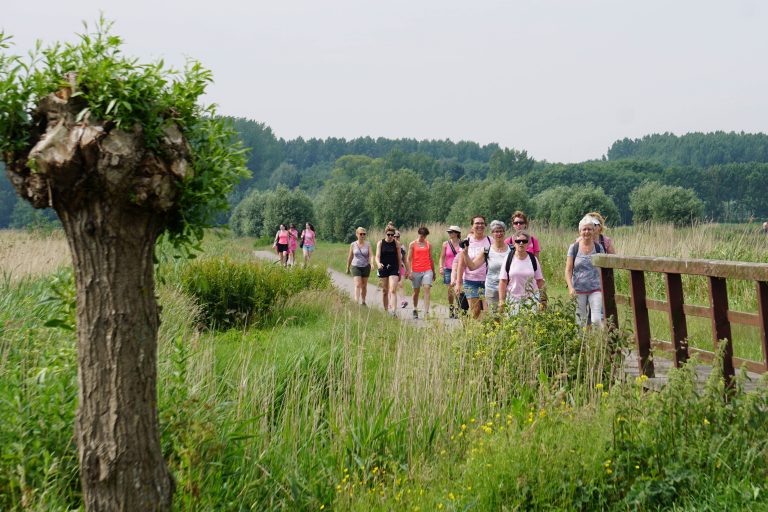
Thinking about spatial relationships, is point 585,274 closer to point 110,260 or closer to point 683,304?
point 683,304

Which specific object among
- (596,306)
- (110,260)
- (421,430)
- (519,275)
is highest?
(110,260)

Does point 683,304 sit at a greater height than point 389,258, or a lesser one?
lesser

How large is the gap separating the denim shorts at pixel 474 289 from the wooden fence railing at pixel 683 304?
3672 mm

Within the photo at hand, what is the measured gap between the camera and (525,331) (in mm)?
7203

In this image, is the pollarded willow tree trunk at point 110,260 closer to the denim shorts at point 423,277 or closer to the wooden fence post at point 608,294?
the wooden fence post at point 608,294

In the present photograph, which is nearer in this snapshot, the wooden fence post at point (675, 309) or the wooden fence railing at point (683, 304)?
the wooden fence railing at point (683, 304)

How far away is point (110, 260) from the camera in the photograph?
3.24 m

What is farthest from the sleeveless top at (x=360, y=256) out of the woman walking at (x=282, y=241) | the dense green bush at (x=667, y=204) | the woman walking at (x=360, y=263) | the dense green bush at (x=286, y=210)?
the dense green bush at (x=286, y=210)

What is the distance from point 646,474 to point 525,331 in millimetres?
2785

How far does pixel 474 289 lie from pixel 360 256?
3.87 m

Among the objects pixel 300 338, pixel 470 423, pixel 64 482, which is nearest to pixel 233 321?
pixel 300 338

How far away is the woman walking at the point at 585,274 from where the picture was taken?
8.73 metres

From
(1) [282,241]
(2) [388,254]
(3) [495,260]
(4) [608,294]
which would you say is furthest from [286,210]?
(4) [608,294]

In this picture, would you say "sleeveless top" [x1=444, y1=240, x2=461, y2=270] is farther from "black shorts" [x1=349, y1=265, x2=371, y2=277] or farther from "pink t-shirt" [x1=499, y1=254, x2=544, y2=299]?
"pink t-shirt" [x1=499, y1=254, x2=544, y2=299]
